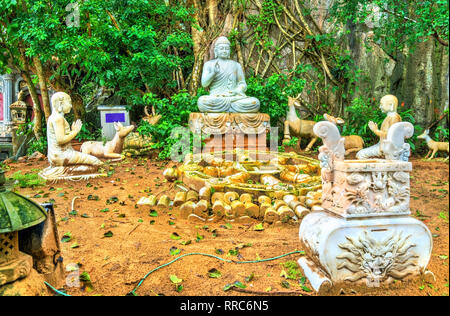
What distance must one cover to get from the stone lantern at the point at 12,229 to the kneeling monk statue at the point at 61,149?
3.35 metres

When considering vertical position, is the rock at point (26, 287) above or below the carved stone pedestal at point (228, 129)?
below

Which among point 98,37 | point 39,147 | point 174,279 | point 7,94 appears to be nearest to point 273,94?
point 98,37

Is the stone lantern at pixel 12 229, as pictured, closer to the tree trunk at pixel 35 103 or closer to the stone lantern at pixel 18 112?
the tree trunk at pixel 35 103

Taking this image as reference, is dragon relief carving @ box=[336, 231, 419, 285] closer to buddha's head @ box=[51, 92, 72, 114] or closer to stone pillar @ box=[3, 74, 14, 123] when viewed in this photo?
buddha's head @ box=[51, 92, 72, 114]

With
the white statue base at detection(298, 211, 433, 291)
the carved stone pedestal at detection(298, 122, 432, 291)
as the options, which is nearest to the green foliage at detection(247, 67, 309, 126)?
the carved stone pedestal at detection(298, 122, 432, 291)

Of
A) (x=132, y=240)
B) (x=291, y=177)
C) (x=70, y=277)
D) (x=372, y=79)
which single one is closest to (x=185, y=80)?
(x=372, y=79)

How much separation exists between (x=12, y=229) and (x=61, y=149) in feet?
11.9

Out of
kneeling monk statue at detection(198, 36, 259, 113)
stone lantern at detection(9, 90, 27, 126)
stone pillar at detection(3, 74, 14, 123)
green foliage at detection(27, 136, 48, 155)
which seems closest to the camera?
kneeling monk statue at detection(198, 36, 259, 113)

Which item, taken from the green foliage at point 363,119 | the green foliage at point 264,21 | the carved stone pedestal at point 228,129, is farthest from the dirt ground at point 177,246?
the green foliage at point 264,21

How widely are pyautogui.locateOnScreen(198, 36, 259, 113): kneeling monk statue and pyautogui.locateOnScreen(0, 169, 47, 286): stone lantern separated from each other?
15.9ft

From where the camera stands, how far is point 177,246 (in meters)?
2.69

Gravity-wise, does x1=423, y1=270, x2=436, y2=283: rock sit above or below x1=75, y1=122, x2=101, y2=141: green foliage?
below

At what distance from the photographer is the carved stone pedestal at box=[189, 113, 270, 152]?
245 inches

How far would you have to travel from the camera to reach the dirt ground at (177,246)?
79.0 inches
